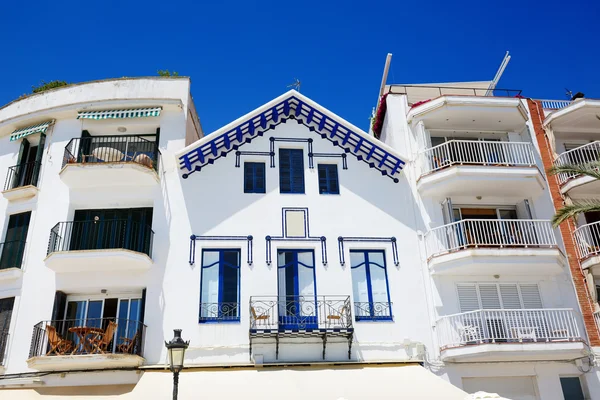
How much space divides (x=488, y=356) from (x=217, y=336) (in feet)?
27.6

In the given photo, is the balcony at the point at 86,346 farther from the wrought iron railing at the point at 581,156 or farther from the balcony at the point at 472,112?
the wrought iron railing at the point at 581,156

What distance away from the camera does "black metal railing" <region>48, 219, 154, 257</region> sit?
58.6ft

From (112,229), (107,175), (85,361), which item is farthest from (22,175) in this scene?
(85,361)

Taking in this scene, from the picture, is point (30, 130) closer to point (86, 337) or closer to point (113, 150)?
point (113, 150)

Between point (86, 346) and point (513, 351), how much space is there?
12826 millimetres

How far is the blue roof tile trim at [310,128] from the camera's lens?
63.3ft

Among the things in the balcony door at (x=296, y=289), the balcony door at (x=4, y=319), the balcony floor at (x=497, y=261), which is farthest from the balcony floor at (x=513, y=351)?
the balcony door at (x=4, y=319)

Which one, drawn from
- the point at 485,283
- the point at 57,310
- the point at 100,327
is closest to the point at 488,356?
the point at 485,283

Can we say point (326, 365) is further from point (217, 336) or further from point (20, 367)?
point (20, 367)

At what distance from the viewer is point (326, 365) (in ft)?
53.5

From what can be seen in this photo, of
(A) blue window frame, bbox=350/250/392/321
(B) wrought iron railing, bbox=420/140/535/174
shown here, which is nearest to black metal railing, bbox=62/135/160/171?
(A) blue window frame, bbox=350/250/392/321

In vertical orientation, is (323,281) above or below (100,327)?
above

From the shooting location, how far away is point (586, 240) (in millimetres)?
19312

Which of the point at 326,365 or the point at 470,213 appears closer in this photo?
the point at 326,365
